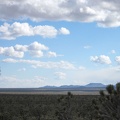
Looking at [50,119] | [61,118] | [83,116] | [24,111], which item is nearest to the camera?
[61,118]

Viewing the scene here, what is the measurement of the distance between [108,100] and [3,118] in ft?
113

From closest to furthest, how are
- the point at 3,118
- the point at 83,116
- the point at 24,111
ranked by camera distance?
the point at 3,118 → the point at 83,116 → the point at 24,111

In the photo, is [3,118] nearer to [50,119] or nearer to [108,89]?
[50,119]

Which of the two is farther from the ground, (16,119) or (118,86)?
(118,86)

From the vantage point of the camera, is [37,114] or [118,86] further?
[37,114]

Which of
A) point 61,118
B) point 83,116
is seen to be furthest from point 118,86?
point 83,116

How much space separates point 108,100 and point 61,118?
2009 cm

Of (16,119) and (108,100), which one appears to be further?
(16,119)

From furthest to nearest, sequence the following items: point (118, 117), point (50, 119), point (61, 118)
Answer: point (50, 119) → point (61, 118) → point (118, 117)

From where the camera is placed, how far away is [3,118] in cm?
5847

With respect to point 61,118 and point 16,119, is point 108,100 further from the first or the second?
point 16,119

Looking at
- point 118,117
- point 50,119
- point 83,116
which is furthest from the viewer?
point 83,116

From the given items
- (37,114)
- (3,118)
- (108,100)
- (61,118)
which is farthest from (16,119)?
(108,100)

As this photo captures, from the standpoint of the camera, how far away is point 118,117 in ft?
87.1
